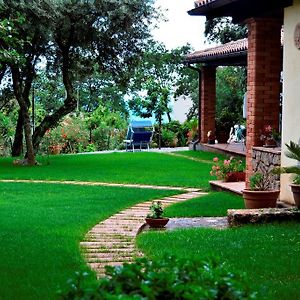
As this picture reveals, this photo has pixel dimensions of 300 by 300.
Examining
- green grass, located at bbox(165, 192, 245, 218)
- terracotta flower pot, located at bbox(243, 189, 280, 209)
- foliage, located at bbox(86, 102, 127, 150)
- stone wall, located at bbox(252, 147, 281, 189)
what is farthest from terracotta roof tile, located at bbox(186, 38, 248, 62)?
terracotta flower pot, located at bbox(243, 189, 280, 209)

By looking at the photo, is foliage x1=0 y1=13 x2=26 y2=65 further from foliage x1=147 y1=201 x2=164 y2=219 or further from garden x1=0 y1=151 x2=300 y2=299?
foliage x1=147 y1=201 x2=164 y2=219

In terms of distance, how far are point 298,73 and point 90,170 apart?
7.29 m

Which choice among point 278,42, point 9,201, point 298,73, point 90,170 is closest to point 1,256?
point 9,201

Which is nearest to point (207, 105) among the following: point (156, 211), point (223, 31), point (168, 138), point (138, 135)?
point (138, 135)

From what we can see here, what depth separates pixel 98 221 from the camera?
27.0 feet

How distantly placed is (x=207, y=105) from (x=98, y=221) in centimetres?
1332

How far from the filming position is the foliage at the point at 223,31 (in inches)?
1017

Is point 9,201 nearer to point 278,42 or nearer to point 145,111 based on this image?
point 278,42

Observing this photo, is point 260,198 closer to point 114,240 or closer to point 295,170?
point 295,170

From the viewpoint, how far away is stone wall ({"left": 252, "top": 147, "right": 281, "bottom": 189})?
970cm

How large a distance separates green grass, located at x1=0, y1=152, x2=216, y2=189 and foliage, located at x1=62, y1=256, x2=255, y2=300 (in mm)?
9381

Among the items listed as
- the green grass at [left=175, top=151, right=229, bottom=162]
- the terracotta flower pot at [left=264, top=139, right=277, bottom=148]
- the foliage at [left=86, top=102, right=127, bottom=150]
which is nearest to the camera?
the terracotta flower pot at [left=264, top=139, right=277, bottom=148]

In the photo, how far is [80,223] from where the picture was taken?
7.95 m

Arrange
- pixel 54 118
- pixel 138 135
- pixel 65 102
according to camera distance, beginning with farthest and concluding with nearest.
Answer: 1. pixel 138 135
2. pixel 54 118
3. pixel 65 102
